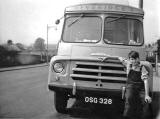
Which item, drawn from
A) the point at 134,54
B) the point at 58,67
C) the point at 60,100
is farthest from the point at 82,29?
the point at 134,54

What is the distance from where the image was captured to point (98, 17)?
6.64m

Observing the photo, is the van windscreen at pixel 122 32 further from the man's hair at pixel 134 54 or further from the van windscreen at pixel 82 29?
the man's hair at pixel 134 54

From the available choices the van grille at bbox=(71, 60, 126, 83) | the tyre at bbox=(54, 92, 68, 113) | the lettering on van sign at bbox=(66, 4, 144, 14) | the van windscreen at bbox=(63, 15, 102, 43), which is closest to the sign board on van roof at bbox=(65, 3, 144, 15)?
the lettering on van sign at bbox=(66, 4, 144, 14)

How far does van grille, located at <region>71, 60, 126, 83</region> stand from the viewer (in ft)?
19.2

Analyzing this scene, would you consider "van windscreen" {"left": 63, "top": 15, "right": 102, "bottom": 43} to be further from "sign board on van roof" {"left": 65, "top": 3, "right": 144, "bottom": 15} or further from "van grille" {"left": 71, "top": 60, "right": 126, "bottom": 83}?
"van grille" {"left": 71, "top": 60, "right": 126, "bottom": 83}

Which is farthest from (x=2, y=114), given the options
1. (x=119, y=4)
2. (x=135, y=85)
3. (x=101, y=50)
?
(x=119, y=4)

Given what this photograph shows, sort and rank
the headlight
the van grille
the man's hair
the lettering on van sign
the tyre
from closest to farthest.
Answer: the man's hair < the van grille < the headlight < the tyre < the lettering on van sign

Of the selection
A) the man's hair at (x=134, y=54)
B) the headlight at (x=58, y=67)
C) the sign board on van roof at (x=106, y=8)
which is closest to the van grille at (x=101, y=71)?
the headlight at (x=58, y=67)

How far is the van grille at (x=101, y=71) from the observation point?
584 centimetres

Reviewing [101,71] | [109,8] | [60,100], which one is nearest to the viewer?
[101,71]

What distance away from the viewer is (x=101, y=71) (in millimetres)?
5848

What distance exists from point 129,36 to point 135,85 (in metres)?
1.64

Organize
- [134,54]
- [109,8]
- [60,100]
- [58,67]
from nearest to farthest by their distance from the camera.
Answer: [134,54] < [58,67] < [60,100] < [109,8]

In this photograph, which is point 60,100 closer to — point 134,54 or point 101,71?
point 101,71
